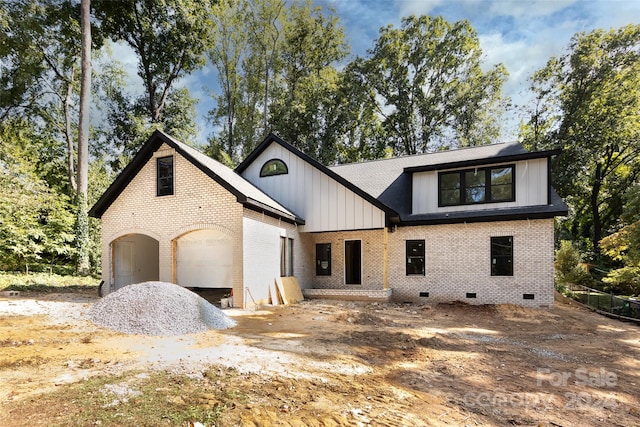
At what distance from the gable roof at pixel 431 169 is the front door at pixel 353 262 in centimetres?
223

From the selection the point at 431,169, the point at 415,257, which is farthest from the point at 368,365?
the point at 431,169

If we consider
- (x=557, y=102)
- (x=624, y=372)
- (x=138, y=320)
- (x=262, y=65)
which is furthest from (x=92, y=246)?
(x=557, y=102)

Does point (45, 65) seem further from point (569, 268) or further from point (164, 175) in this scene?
point (569, 268)

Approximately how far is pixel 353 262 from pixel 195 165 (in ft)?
23.9

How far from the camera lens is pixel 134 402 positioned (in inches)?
134

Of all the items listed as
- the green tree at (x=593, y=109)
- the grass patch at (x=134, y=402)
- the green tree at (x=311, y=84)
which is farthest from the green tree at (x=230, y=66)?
the grass patch at (x=134, y=402)

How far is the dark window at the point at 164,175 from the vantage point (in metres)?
11.3

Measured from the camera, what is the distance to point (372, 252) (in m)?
13.4

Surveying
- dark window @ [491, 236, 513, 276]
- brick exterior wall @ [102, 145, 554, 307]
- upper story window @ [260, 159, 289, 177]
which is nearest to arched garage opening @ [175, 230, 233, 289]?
brick exterior wall @ [102, 145, 554, 307]

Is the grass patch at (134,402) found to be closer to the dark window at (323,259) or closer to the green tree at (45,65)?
the dark window at (323,259)

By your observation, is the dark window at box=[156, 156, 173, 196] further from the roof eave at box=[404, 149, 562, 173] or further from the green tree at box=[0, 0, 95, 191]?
the green tree at box=[0, 0, 95, 191]

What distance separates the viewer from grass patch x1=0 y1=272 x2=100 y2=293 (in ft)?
42.0

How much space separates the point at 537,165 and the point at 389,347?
377 inches

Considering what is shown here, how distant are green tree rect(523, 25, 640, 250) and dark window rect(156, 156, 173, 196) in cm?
2325
